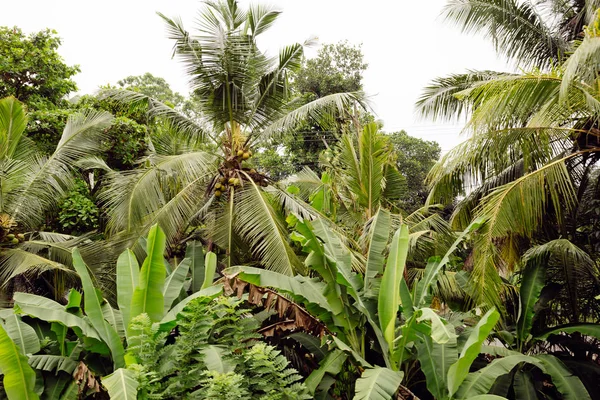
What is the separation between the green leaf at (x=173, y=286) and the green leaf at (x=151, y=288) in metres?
0.25

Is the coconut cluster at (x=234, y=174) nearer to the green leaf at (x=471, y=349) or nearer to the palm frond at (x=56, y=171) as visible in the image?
the palm frond at (x=56, y=171)

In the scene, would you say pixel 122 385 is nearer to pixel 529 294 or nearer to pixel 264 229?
pixel 264 229

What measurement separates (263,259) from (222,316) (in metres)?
1.75

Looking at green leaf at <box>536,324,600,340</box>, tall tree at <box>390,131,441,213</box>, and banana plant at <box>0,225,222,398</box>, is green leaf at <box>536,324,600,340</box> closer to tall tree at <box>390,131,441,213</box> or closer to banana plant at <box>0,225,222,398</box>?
banana plant at <box>0,225,222,398</box>

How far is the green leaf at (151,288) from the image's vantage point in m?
5.41

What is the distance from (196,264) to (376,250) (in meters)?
2.95

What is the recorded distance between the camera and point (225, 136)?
8789 mm

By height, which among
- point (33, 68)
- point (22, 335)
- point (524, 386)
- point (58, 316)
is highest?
point (33, 68)

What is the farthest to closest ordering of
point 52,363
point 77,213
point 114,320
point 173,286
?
point 77,213 < point 173,286 < point 114,320 < point 52,363

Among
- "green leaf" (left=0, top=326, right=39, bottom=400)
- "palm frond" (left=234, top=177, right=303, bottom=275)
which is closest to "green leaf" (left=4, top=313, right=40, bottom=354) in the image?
"green leaf" (left=0, top=326, right=39, bottom=400)

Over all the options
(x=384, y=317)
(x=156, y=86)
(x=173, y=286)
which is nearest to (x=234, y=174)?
(x=173, y=286)

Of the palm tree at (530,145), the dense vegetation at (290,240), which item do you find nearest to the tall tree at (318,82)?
the dense vegetation at (290,240)

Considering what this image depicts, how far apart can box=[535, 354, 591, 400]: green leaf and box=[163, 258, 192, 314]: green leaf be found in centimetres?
479

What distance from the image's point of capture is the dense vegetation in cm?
518
